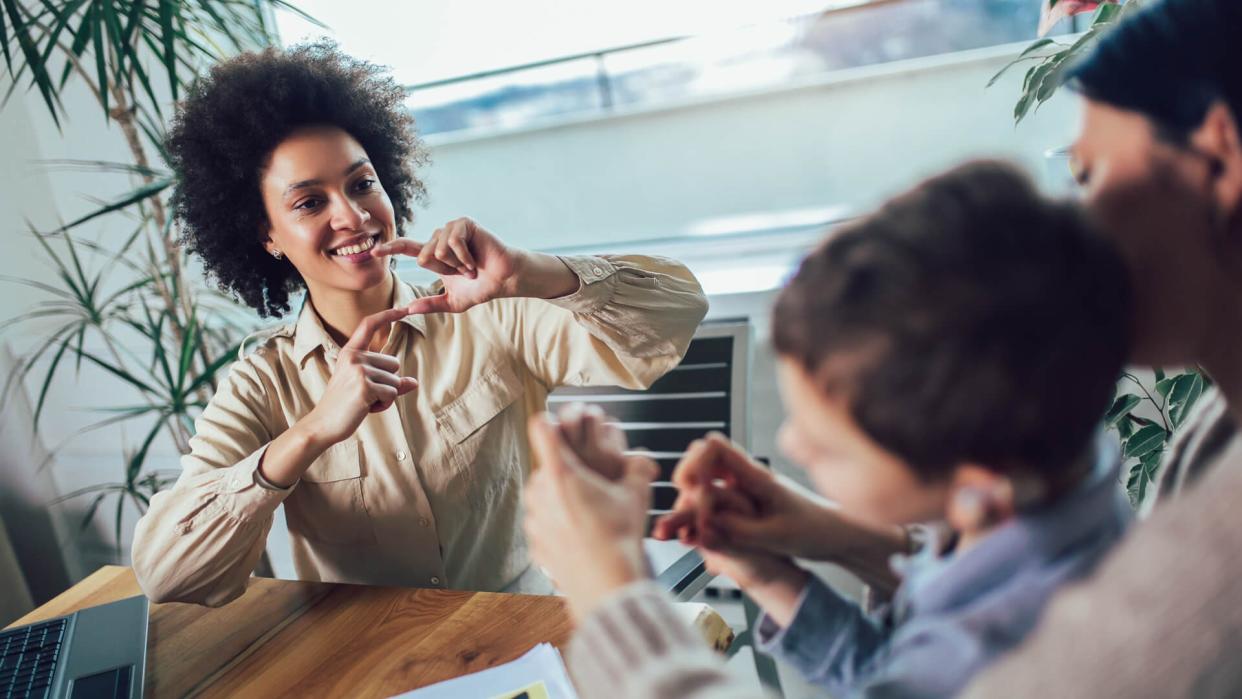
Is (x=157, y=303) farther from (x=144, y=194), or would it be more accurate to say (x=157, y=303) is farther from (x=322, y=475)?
(x=322, y=475)

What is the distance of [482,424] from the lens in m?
1.43

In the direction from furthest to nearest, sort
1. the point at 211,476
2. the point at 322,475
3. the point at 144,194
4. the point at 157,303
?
the point at 157,303
the point at 144,194
the point at 322,475
the point at 211,476

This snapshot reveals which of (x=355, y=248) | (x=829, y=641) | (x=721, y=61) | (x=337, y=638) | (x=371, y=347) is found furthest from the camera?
(x=721, y=61)

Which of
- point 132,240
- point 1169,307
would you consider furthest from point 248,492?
point 132,240

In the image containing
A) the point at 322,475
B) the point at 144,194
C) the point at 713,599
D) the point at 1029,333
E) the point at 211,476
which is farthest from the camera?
the point at 713,599

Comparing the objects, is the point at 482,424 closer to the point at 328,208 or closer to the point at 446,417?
the point at 446,417

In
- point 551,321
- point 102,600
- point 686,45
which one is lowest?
point 102,600

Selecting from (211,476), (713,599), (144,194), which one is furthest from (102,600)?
(713,599)

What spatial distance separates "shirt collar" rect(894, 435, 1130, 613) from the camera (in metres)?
0.44

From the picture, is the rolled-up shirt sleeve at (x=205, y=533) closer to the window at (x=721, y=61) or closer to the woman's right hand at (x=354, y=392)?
the woman's right hand at (x=354, y=392)

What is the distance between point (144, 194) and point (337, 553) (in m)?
1.04

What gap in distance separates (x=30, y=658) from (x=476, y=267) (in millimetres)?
788

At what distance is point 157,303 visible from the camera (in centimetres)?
266

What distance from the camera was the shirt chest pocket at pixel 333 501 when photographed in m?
1.39
